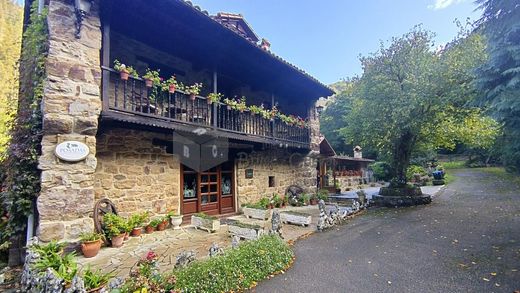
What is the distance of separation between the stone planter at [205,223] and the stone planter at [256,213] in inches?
69.1

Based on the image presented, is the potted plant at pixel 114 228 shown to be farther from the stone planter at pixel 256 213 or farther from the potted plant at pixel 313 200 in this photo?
the potted plant at pixel 313 200

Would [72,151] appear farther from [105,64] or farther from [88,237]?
[105,64]

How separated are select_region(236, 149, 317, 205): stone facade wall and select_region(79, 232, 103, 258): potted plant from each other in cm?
510

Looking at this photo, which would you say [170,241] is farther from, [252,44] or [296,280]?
[252,44]

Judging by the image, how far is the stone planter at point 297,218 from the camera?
24.7 ft

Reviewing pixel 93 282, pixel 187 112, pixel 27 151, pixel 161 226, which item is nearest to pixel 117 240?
pixel 161 226

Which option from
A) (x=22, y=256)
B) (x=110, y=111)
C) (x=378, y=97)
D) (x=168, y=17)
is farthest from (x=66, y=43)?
(x=378, y=97)

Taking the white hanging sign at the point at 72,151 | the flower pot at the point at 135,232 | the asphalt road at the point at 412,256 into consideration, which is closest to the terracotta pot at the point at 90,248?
the flower pot at the point at 135,232

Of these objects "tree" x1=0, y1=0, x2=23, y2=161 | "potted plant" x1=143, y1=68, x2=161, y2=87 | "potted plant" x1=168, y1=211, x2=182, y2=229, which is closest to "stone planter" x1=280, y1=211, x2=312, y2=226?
"potted plant" x1=168, y1=211, x2=182, y2=229

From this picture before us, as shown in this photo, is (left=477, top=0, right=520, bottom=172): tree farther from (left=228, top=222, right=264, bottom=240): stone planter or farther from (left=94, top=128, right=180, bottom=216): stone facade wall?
(left=94, top=128, right=180, bottom=216): stone facade wall

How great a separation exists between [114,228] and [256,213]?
13.9 ft

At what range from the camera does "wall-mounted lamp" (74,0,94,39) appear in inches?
188

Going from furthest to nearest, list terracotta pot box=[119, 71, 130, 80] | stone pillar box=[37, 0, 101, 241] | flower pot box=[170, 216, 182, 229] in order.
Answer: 1. flower pot box=[170, 216, 182, 229]
2. terracotta pot box=[119, 71, 130, 80]
3. stone pillar box=[37, 0, 101, 241]

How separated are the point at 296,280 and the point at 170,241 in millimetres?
3182
